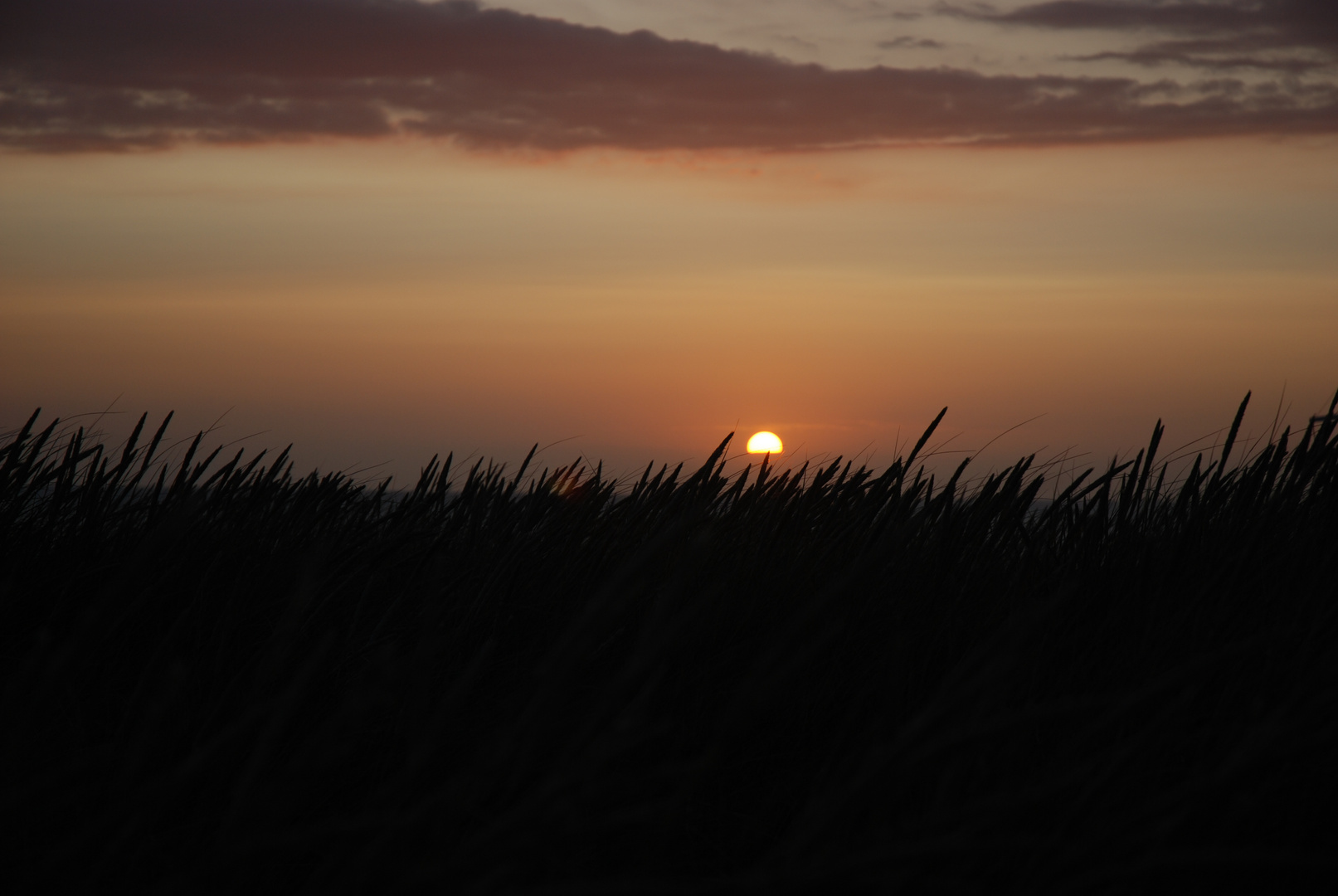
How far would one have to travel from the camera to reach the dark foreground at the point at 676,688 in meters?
1.42

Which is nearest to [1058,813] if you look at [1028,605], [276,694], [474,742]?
[1028,605]

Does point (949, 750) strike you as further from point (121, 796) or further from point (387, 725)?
point (387, 725)

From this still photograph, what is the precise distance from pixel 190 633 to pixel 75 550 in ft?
1.92

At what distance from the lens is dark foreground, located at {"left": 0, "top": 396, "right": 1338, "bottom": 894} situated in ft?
4.67

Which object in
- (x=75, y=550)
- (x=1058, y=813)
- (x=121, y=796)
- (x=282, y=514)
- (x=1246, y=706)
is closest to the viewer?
(x=121, y=796)

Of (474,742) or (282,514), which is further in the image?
(282,514)

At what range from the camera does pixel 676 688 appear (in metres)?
2.51

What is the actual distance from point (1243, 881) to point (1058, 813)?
1.17ft

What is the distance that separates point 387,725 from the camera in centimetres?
244

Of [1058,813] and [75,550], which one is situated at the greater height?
[75,550]

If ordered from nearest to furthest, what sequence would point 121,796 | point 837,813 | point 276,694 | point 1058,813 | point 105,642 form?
point 837,813 < point 121,796 < point 1058,813 < point 276,694 < point 105,642

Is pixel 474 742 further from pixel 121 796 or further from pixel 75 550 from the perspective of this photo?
pixel 75 550

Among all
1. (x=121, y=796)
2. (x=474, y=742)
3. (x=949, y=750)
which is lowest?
(x=474, y=742)

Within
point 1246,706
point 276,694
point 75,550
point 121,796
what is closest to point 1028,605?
point 1246,706
